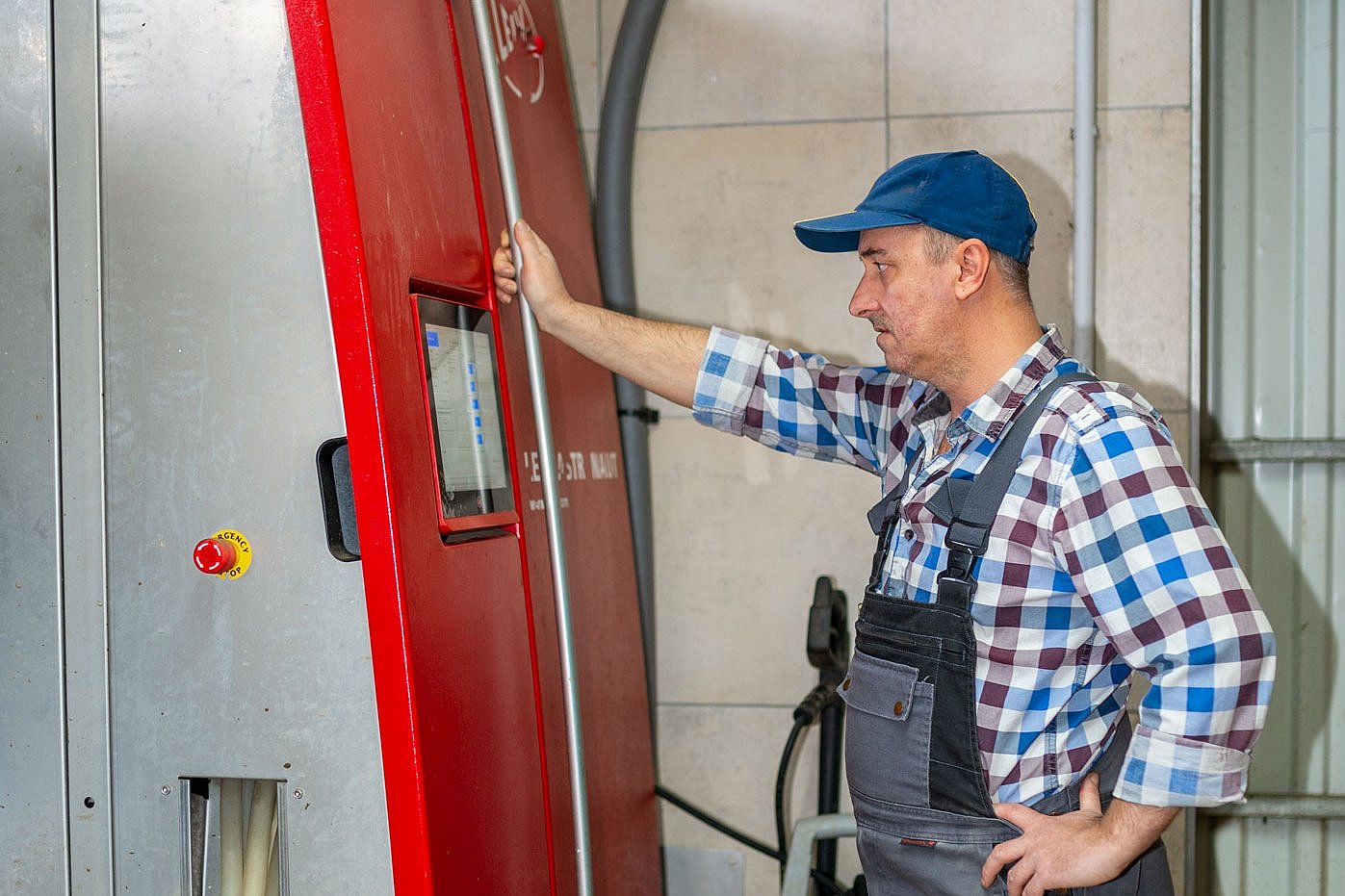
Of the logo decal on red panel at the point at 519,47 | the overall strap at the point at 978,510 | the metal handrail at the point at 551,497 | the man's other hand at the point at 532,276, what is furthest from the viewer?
the logo decal on red panel at the point at 519,47

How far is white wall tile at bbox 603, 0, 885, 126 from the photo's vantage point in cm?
250

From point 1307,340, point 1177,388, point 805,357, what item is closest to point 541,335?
point 805,357

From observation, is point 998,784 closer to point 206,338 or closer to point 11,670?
point 206,338

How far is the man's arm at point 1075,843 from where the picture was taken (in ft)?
4.56

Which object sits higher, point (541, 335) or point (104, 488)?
point (541, 335)

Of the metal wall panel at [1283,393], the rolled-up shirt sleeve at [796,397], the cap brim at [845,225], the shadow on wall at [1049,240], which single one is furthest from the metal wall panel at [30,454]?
the metal wall panel at [1283,393]

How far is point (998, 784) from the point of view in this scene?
149 cm

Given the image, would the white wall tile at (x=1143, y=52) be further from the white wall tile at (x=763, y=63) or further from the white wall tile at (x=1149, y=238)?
the white wall tile at (x=763, y=63)

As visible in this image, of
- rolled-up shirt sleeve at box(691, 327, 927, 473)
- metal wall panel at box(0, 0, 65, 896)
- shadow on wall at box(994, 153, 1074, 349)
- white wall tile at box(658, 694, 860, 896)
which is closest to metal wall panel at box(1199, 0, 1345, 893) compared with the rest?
shadow on wall at box(994, 153, 1074, 349)

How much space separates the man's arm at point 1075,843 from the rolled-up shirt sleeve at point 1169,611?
0.05 m

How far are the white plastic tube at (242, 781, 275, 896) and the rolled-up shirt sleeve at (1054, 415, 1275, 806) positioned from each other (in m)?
1.09

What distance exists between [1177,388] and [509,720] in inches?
63.4

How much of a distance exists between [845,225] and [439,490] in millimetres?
678

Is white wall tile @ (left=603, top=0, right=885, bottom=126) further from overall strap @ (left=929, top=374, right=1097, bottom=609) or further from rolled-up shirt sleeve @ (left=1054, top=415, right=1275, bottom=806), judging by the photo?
rolled-up shirt sleeve @ (left=1054, top=415, right=1275, bottom=806)
